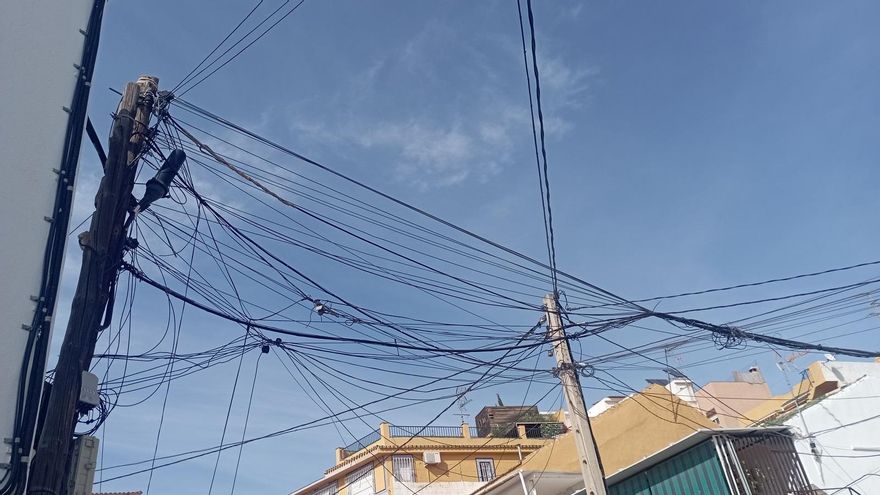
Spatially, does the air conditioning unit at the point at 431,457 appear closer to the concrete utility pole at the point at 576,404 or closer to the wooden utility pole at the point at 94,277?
the concrete utility pole at the point at 576,404

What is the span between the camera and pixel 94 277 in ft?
20.3

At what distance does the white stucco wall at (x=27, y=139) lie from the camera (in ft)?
17.0

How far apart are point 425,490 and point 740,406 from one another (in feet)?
51.5

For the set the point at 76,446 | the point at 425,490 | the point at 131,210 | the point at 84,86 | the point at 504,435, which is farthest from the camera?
the point at 504,435

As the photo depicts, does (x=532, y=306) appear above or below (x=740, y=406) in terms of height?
below

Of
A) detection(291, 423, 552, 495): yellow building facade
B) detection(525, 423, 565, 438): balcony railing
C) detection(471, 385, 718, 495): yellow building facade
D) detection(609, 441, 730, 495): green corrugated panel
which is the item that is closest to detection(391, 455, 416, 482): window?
detection(291, 423, 552, 495): yellow building facade

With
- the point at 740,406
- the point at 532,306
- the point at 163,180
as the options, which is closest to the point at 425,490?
the point at 740,406

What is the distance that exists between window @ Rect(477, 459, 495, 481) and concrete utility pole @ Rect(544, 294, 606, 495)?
24.5 m

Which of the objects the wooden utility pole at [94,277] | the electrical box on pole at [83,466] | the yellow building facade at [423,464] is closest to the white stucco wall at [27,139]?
the wooden utility pole at [94,277]

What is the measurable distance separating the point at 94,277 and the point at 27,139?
1.34 metres

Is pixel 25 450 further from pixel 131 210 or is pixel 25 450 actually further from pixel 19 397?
pixel 131 210

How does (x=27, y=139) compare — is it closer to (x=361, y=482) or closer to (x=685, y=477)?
(x=685, y=477)

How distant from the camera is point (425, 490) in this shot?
104ft

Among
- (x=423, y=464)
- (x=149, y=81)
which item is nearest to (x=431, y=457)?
(x=423, y=464)
